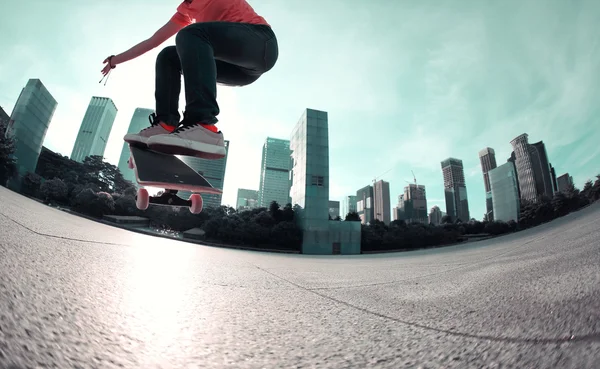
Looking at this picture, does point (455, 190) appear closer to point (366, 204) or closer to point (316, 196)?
point (366, 204)

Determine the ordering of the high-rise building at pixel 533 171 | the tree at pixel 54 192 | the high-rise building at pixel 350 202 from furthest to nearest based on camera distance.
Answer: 1. the high-rise building at pixel 350 202
2. the high-rise building at pixel 533 171
3. the tree at pixel 54 192

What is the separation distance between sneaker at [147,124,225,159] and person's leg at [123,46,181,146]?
29 cm

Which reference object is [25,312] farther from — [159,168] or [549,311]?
[159,168]

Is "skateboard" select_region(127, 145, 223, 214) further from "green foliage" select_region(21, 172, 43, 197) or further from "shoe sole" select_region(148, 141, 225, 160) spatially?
"green foliage" select_region(21, 172, 43, 197)

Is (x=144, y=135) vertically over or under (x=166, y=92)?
under

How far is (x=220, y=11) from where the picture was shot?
6.40 feet

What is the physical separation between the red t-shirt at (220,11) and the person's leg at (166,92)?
33 cm

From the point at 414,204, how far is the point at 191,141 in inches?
3668

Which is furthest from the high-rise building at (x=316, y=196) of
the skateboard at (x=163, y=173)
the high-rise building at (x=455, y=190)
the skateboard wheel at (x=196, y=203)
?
the high-rise building at (x=455, y=190)

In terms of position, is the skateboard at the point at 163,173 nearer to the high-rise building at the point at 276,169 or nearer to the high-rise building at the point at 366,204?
the high-rise building at the point at 276,169

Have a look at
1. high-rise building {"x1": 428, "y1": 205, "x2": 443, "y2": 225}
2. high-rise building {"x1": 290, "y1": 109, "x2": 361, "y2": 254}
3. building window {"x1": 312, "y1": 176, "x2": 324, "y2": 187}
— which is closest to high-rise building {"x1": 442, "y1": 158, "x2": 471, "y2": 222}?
high-rise building {"x1": 428, "y1": 205, "x2": 443, "y2": 225}

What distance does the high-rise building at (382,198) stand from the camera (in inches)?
3556

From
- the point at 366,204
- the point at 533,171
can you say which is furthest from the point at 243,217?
the point at 366,204

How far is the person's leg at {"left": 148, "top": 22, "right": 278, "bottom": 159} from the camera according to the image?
171 centimetres
